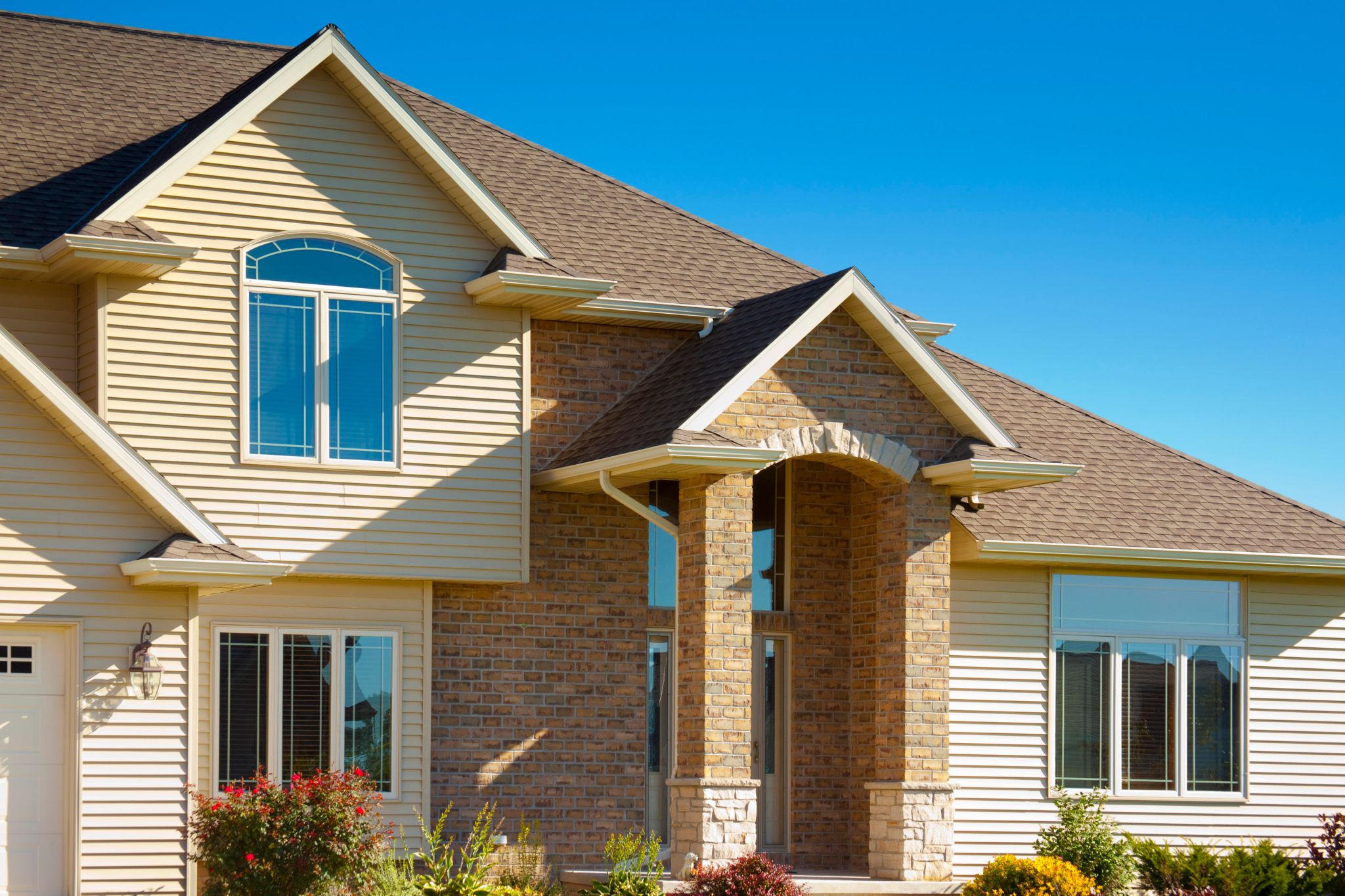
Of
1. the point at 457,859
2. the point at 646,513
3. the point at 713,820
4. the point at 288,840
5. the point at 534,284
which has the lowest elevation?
the point at 457,859

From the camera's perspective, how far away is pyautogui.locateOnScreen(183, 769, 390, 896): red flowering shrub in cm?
1334

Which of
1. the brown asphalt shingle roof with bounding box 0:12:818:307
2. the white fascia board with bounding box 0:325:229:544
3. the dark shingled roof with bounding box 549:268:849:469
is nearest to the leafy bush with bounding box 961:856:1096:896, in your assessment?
the dark shingled roof with bounding box 549:268:849:469

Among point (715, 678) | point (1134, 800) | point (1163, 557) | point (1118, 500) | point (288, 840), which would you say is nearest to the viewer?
point (288, 840)

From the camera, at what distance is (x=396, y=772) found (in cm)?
1611

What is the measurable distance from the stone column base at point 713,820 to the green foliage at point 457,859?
1754 mm

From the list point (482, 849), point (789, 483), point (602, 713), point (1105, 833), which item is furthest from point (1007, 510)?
point (482, 849)

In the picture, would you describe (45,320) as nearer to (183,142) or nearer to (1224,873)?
(183,142)

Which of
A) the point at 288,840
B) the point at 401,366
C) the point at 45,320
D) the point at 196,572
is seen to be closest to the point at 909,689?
the point at 401,366

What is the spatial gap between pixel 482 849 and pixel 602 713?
2302 millimetres

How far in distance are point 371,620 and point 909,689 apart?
17.8 ft

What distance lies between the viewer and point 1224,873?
16578mm

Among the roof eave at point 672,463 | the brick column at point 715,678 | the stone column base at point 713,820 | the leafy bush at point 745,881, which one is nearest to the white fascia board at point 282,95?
the roof eave at point 672,463

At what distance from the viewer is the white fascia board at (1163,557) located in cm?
1798

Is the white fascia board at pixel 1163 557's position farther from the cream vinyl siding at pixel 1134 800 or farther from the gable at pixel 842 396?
the gable at pixel 842 396
